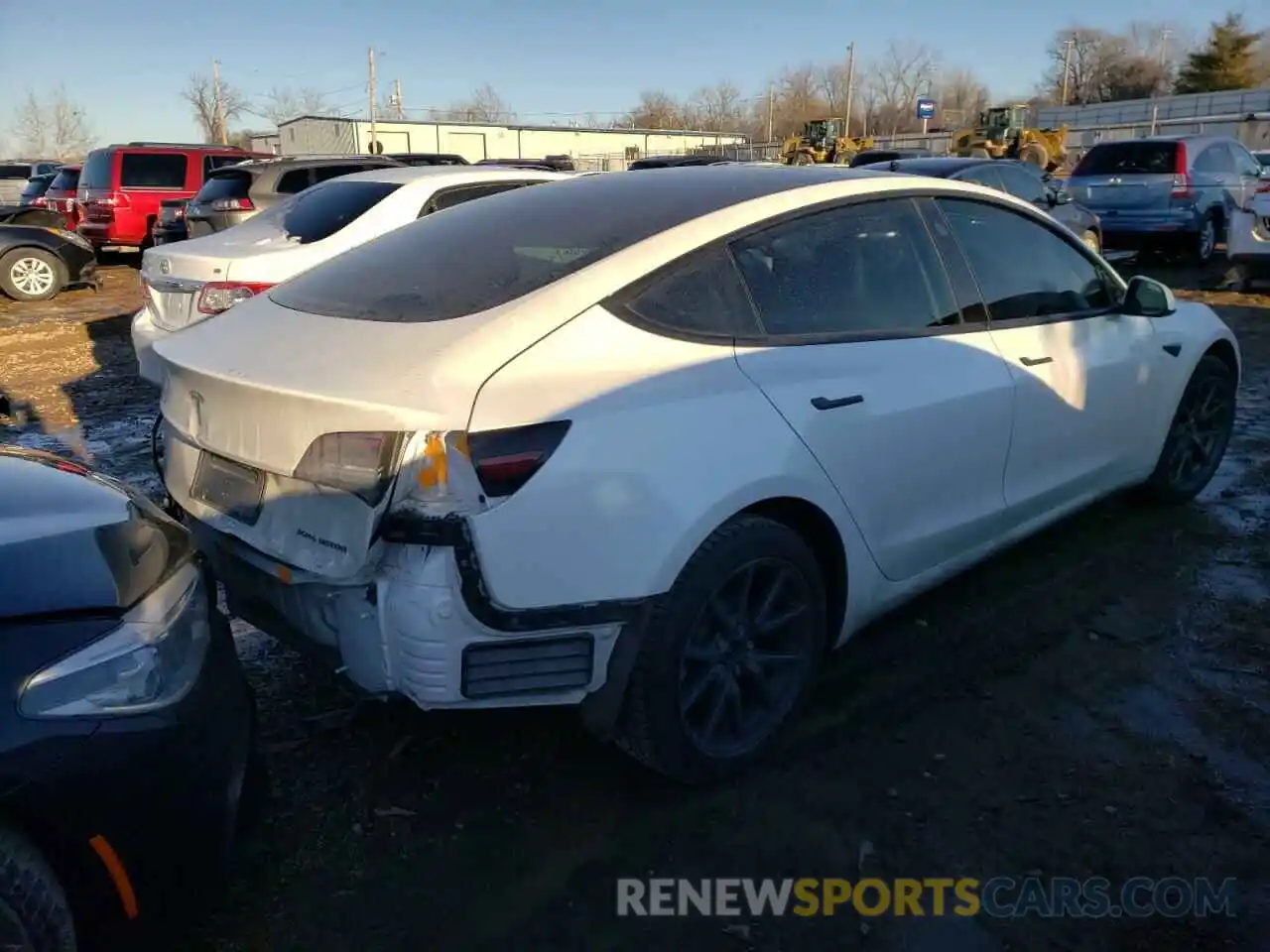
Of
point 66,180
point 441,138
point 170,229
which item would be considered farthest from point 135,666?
point 441,138

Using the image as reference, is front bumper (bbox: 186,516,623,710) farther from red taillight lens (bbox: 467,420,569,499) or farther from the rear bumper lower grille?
red taillight lens (bbox: 467,420,569,499)

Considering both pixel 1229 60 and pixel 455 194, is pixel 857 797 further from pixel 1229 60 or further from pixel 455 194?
pixel 1229 60

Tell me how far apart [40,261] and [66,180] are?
5668 mm

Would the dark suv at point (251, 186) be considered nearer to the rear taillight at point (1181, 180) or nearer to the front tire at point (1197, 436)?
the front tire at point (1197, 436)

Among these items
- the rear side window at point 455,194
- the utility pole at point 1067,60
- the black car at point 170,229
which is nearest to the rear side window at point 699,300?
the rear side window at point 455,194

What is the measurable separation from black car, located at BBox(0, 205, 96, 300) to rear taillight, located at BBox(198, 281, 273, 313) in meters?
9.23

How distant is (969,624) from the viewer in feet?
12.4

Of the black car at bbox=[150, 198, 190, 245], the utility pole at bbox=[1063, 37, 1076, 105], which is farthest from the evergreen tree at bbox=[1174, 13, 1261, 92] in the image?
the black car at bbox=[150, 198, 190, 245]

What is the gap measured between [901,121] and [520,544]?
89.9 meters

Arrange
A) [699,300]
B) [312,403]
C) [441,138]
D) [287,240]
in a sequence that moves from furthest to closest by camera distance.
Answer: [441,138], [287,240], [699,300], [312,403]

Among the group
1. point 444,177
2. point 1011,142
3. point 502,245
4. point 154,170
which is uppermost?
point 1011,142

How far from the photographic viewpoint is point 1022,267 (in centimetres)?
385

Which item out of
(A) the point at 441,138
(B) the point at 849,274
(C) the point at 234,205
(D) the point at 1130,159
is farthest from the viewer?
(A) the point at 441,138

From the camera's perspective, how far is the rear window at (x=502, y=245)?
276cm
